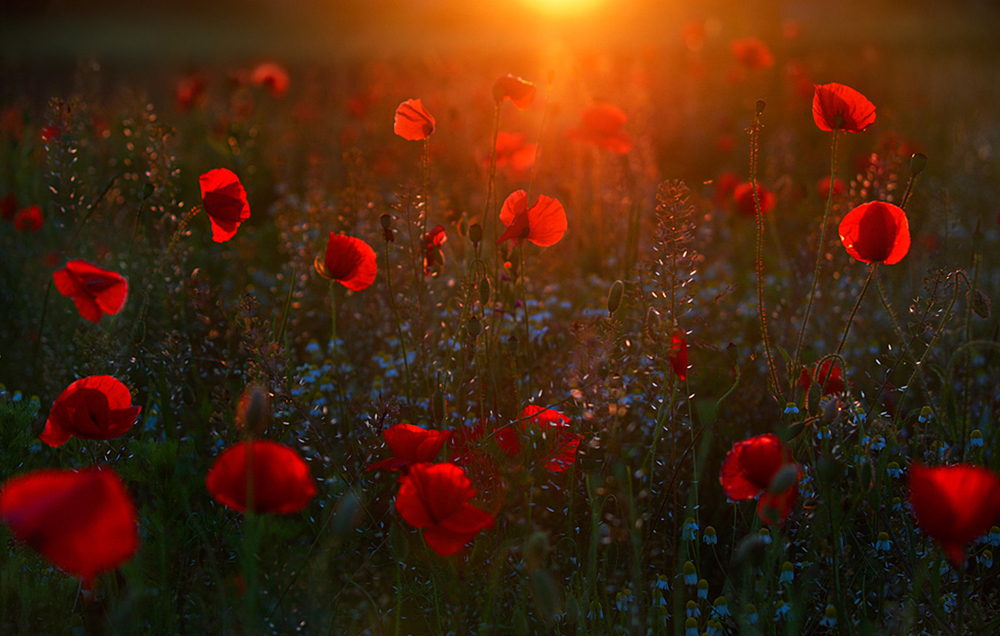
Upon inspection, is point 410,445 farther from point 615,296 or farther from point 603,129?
point 603,129

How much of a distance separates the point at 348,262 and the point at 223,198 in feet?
1.16

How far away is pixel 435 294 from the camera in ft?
7.49

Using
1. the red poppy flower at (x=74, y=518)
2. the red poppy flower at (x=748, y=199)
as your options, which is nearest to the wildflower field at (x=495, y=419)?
the red poppy flower at (x=74, y=518)

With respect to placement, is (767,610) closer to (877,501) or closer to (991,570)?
(877,501)

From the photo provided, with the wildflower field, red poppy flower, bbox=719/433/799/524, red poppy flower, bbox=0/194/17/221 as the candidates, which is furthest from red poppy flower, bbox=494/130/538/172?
red poppy flower, bbox=0/194/17/221

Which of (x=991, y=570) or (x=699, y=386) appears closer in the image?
(x=991, y=570)

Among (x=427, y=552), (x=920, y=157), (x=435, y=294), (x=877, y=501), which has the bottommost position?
(x=427, y=552)

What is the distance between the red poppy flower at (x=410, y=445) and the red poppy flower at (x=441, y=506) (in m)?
0.12

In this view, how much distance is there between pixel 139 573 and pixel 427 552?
Result: 55 centimetres

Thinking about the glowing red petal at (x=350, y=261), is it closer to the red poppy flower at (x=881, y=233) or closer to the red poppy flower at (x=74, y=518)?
the red poppy flower at (x=74, y=518)

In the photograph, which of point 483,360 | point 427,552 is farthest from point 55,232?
point 427,552

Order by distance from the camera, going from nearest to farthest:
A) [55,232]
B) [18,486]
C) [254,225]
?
[18,486] → [55,232] → [254,225]

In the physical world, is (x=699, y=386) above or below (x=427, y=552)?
above

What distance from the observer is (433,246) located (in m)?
1.88
